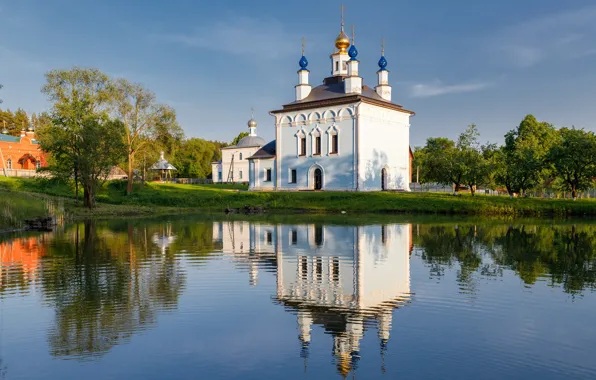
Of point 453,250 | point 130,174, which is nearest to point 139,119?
point 130,174

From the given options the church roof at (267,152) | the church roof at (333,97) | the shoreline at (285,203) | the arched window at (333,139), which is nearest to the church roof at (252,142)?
the church roof at (267,152)

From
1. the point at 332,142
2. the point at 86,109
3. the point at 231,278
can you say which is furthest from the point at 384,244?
the point at 332,142

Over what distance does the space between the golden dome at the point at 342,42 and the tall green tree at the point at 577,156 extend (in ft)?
78.5

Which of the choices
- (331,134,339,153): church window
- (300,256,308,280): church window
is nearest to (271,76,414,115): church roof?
(331,134,339,153): church window

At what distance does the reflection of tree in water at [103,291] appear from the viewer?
780 cm

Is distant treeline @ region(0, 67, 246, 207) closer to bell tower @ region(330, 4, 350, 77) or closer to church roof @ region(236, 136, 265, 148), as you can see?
bell tower @ region(330, 4, 350, 77)

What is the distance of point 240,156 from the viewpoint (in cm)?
8181

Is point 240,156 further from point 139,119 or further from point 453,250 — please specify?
point 453,250

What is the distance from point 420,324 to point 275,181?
4785cm

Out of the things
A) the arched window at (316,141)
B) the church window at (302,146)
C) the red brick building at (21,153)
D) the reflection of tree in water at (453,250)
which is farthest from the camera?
the red brick building at (21,153)

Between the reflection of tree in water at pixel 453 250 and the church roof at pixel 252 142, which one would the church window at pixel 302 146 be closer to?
the church roof at pixel 252 142

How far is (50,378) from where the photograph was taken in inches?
246

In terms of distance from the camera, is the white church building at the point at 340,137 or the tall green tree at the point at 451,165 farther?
the white church building at the point at 340,137

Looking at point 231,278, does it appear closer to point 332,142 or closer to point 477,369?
point 477,369
